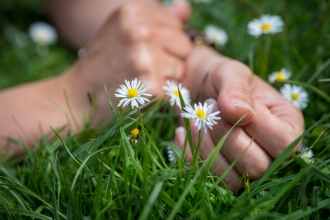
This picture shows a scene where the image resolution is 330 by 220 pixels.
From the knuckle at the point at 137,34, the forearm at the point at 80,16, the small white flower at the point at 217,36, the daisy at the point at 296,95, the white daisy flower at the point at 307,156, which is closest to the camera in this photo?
the white daisy flower at the point at 307,156

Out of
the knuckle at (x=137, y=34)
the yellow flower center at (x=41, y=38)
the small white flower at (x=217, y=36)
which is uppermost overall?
the knuckle at (x=137, y=34)

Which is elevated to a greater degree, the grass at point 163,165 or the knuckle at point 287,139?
the knuckle at point 287,139

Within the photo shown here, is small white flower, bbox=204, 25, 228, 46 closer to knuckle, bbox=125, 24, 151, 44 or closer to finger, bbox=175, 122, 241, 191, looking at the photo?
knuckle, bbox=125, 24, 151, 44

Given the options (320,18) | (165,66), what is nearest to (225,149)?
(165,66)

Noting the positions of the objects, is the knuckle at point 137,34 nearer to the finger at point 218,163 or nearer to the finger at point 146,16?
the finger at point 146,16

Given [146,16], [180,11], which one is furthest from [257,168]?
[180,11]

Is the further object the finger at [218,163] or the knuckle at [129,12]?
the knuckle at [129,12]

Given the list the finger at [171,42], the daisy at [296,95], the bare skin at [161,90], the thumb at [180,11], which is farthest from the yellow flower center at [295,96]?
the thumb at [180,11]
